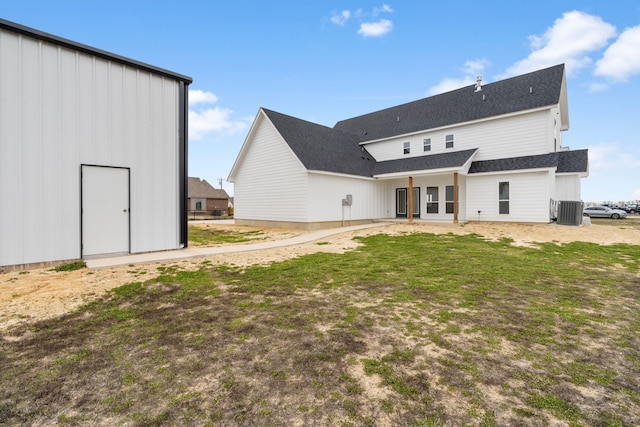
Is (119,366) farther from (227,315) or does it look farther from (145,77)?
(145,77)

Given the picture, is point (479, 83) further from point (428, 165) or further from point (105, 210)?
point (105, 210)

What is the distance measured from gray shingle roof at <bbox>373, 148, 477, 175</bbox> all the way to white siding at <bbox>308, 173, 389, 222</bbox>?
1518 millimetres

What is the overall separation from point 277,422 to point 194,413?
67 cm

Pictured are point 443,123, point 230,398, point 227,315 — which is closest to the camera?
point 230,398

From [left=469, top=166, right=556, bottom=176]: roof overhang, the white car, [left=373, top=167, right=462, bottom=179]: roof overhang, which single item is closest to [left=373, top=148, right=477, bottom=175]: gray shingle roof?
[left=373, top=167, right=462, bottom=179]: roof overhang

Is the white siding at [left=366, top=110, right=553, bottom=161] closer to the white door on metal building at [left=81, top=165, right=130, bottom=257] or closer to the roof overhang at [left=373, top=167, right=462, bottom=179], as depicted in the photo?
the roof overhang at [left=373, top=167, right=462, bottom=179]

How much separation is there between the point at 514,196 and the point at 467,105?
7886 millimetres

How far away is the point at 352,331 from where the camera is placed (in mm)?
3814

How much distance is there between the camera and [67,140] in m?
8.06

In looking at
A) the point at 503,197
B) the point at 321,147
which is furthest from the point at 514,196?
the point at 321,147

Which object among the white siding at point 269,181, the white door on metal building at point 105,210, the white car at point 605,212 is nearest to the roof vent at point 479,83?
the white siding at point 269,181

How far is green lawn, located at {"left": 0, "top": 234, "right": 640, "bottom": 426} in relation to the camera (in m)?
2.33

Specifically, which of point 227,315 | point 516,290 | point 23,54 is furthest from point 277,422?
→ point 23,54

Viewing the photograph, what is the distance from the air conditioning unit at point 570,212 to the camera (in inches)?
649
